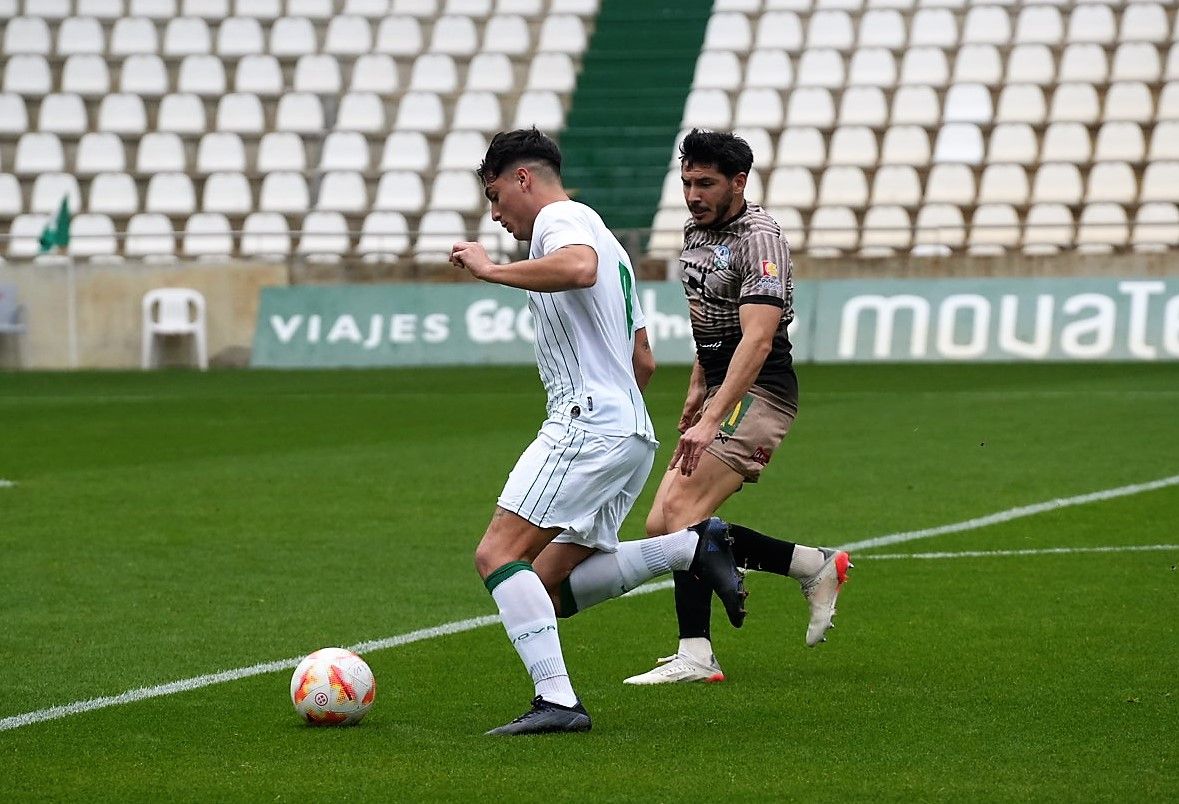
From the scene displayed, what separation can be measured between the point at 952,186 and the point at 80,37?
14.2 m

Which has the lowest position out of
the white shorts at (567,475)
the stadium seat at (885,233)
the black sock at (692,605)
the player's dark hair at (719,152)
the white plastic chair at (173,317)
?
the black sock at (692,605)

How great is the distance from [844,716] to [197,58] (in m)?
26.9

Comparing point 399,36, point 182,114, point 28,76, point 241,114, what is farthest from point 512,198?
point 28,76

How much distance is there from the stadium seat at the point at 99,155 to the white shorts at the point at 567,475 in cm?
2524

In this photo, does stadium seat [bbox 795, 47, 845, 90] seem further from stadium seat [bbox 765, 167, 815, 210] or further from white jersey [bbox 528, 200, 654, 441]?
white jersey [bbox 528, 200, 654, 441]

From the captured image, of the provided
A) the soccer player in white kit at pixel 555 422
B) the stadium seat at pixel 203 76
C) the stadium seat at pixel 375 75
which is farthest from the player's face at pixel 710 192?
the stadium seat at pixel 203 76

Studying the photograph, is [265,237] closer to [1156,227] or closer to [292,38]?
[292,38]

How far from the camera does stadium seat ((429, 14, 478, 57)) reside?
30953 mm

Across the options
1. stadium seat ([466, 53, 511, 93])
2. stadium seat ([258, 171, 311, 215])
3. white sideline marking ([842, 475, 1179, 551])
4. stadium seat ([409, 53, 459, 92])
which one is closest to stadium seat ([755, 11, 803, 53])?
stadium seat ([466, 53, 511, 93])

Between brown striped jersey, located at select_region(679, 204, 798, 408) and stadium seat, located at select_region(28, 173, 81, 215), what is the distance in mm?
23811

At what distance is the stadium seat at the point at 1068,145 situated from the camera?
27344 mm

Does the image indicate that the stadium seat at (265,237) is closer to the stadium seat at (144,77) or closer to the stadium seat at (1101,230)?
the stadium seat at (144,77)

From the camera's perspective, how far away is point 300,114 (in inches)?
1184

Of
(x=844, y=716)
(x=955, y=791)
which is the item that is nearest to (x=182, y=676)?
(x=844, y=716)
